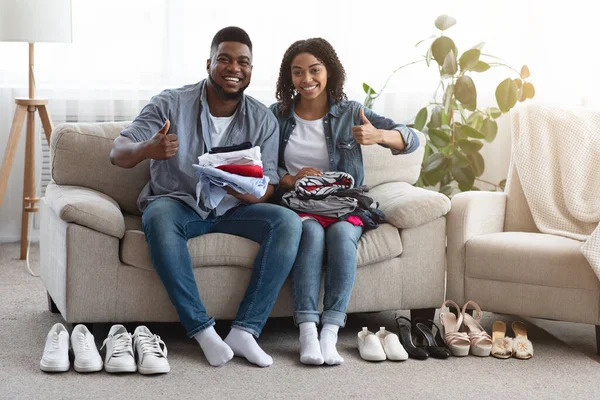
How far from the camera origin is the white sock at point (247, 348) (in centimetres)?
265

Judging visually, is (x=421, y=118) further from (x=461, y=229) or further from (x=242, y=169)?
(x=242, y=169)

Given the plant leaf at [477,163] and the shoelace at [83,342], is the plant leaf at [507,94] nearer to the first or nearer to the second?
the plant leaf at [477,163]

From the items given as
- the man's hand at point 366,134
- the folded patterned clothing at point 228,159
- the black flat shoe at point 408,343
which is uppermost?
the man's hand at point 366,134

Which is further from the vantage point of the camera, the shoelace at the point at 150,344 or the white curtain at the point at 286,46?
the white curtain at the point at 286,46

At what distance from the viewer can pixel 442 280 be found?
121 inches

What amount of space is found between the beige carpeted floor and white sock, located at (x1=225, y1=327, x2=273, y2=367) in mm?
26

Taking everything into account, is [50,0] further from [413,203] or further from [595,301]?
[595,301]

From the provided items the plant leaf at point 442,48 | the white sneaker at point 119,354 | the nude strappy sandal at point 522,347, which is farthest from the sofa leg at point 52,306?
the plant leaf at point 442,48

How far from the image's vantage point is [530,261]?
2.89m

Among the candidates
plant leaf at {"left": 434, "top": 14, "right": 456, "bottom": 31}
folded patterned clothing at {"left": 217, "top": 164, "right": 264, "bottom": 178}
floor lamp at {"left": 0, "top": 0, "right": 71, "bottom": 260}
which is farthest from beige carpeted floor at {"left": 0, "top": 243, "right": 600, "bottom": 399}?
plant leaf at {"left": 434, "top": 14, "right": 456, "bottom": 31}

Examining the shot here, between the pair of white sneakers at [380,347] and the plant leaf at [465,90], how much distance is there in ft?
6.08

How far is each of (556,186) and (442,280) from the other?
0.62 metres

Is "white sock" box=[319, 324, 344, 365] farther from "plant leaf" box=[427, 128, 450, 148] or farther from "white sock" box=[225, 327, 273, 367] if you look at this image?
"plant leaf" box=[427, 128, 450, 148]

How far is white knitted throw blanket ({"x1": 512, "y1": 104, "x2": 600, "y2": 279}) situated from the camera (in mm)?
3211
